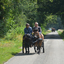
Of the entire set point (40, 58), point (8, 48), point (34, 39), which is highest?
point (34, 39)

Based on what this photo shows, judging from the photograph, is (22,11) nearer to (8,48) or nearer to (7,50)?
(8,48)

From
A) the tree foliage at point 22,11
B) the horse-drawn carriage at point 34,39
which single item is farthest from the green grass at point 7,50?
the tree foliage at point 22,11

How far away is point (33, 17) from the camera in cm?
3719

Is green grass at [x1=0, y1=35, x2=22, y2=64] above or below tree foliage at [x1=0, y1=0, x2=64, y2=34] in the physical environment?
below

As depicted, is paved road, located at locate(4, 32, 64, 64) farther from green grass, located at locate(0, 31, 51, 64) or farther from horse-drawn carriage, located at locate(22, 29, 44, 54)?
horse-drawn carriage, located at locate(22, 29, 44, 54)

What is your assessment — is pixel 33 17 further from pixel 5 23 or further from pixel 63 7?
pixel 5 23

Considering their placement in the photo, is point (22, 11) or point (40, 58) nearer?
point (40, 58)

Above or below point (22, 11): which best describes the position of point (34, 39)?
below

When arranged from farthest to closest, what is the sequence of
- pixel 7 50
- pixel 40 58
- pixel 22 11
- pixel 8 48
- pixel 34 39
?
1. pixel 22 11
2. pixel 8 48
3. pixel 7 50
4. pixel 34 39
5. pixel 40 58

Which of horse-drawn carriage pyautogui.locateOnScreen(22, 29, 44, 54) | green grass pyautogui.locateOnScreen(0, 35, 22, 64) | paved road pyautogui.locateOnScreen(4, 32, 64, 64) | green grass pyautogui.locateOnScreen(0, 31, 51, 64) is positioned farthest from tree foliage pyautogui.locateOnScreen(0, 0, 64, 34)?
paved road pyautogui.locateOnScreen(4, 32, 64, 64)

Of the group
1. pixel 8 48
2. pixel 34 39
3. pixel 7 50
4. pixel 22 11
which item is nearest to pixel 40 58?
pixel 34 39

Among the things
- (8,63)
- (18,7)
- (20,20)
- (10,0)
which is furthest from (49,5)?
(8,63)

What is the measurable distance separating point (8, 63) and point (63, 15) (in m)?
31.2

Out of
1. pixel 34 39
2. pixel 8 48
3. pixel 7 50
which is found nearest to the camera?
pixel 34 39
